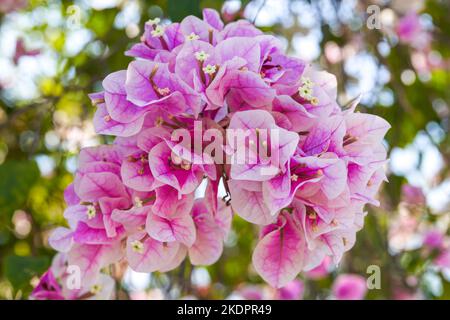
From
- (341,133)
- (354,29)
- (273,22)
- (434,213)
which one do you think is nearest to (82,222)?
(341,133)

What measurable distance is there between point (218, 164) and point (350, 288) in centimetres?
113

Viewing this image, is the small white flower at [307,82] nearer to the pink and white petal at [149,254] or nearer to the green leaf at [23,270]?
the pink and white petal at [149,254]

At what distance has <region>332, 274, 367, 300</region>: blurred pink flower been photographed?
1733 millimetres

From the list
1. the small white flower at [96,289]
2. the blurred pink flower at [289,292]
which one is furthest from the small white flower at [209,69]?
the blurred pink flower at [289,292]

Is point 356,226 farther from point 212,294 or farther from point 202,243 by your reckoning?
point 212,294

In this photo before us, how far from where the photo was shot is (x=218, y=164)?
2.41 feet

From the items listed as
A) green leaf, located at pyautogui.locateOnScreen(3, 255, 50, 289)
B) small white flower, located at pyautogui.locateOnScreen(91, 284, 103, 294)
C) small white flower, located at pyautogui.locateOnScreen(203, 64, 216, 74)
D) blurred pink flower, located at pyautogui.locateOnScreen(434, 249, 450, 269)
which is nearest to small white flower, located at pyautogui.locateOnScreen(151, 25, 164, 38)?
small white flower, located at pyautogui.locateOnScreen(203, 64, 216, 74)

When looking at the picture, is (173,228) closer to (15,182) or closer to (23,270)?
(23,270)

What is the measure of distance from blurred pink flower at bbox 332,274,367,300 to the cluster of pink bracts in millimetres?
1012

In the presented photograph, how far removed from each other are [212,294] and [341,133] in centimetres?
145

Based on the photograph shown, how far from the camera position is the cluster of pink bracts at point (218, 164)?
0.70 m

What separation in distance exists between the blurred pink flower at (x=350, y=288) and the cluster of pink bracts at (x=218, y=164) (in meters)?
1.01

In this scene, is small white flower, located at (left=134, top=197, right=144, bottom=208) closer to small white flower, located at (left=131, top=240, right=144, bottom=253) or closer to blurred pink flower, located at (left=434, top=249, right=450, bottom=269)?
small white flower, located at (left=131, top=240, right=144, bottom=253)

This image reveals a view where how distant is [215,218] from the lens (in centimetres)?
81
